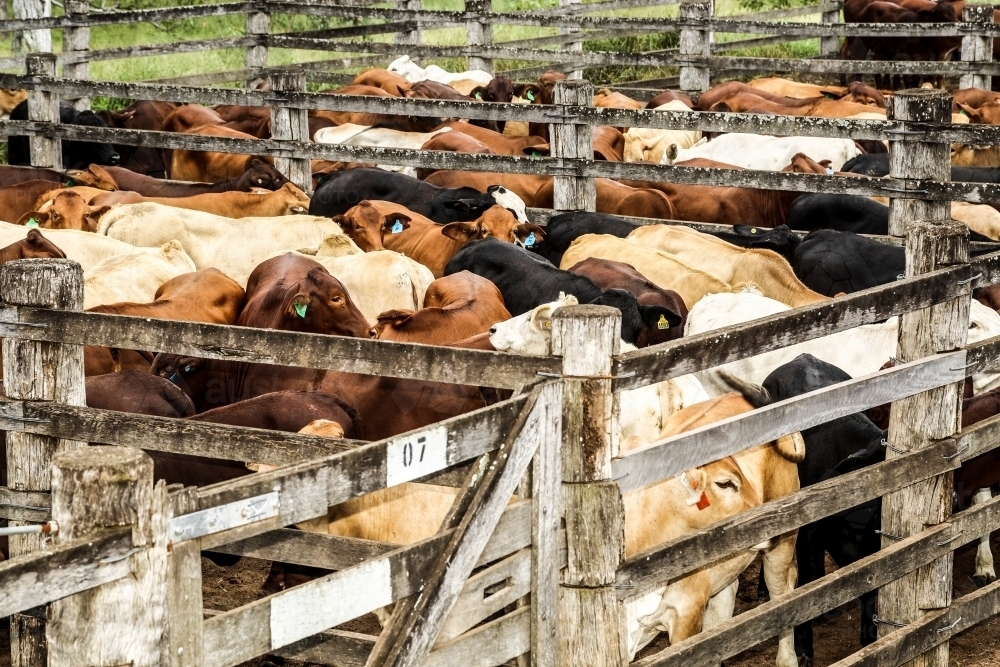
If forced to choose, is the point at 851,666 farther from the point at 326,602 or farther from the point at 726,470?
the point at 326,602

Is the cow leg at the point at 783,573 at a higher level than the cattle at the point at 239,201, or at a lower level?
lower

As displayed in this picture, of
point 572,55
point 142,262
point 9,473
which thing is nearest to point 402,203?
Answer: point 142,262

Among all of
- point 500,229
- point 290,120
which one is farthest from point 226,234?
point 500,229

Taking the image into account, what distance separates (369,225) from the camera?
32.8 feet

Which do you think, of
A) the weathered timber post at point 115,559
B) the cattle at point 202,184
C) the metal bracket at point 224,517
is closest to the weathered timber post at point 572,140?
the cattle at point 202,184

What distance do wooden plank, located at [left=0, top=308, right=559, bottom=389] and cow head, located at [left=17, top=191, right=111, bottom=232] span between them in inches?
233

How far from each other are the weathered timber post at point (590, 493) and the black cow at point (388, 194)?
6.82 m

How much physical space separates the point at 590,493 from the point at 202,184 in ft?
26.9

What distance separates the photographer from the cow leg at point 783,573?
5906 millimetres

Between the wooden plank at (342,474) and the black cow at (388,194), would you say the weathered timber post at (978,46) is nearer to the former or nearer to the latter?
the black cow at (388,194)

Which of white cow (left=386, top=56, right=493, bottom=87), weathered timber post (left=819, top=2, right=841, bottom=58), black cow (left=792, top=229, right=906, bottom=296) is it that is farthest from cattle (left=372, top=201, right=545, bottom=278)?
weathered timber post (left=819, top=2, right=841, bottom=58)

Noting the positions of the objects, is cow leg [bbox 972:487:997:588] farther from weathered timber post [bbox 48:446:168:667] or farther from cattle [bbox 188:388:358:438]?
weathered timber post [bbox 48:446:168:667]

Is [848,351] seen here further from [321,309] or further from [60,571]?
[60,571]

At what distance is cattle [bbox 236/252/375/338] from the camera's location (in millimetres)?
7773
